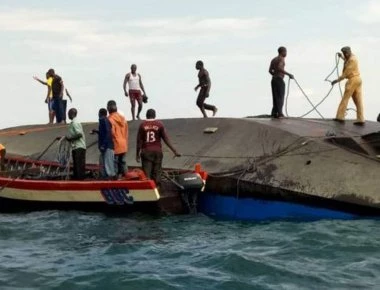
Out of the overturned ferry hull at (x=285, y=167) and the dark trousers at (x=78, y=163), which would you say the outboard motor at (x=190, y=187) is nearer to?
the overturned ferry hull at (x=285, y=167)

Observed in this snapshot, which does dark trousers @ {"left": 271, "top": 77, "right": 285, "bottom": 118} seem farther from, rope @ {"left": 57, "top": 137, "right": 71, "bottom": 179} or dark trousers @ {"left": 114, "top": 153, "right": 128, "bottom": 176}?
rope @ {"left": 57, "top": 137, "right": 71, "bottom": 179}


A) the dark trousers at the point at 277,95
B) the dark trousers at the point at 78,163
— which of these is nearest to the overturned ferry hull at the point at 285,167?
the dark trousers at the point at 277,95

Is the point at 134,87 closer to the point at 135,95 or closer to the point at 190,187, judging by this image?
the point at 135,95

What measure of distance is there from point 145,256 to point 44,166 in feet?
30.9

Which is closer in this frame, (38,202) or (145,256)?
(145,256)

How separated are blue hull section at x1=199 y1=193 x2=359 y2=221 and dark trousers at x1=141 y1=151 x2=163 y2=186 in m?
1.10

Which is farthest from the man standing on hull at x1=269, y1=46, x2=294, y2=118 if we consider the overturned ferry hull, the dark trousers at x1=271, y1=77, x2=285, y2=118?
the overturned ferry hull

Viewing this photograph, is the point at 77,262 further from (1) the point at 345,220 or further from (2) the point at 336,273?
(1) the point at 345,220

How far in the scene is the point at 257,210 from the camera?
14312 millimetres

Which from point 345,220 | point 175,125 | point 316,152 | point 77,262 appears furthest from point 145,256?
point 175,125

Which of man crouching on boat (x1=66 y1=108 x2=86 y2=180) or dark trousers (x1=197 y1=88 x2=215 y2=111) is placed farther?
dark trousers (x1=197 y1=88 x2=215 y2=111)

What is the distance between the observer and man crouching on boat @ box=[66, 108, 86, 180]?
617 inches

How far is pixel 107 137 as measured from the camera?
51.3 ft

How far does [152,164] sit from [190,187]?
104 centimetres
